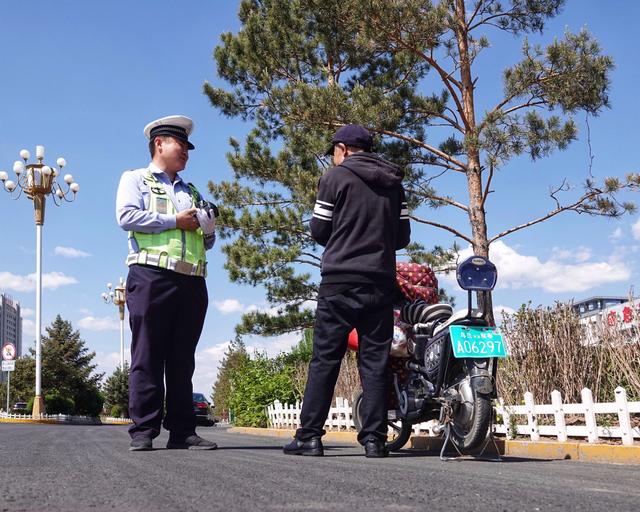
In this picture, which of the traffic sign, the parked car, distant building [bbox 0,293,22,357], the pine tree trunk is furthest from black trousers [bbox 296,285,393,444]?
distant building [bbox 0,293,22,357]

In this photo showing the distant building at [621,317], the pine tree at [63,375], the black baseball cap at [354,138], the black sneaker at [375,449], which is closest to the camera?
the black sneaker at [375,449]

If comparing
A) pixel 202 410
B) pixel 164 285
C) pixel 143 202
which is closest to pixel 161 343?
pixel 164 285

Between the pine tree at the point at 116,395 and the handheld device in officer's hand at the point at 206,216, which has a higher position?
the handheld device in officer's hand at the point at 206,216

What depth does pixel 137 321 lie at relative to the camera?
452 centimetres

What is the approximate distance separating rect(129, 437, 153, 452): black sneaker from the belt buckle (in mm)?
1012

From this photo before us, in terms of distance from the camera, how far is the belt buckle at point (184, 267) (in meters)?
4.57

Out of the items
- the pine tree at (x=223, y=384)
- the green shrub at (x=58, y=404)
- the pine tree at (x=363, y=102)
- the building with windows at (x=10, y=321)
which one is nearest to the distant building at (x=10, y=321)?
the building with windows at (x=10, y=321)

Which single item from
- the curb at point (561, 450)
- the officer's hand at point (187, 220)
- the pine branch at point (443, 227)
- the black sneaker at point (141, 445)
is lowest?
the curb at point (561, 450)

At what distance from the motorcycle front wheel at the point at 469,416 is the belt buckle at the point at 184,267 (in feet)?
5.73

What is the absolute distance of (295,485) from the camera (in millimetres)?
2607

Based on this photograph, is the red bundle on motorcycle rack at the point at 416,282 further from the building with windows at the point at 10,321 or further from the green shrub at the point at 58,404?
the building with windows at the point at 10,321

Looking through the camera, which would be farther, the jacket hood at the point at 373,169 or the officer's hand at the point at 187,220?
the officer's hand at the point at 187,220

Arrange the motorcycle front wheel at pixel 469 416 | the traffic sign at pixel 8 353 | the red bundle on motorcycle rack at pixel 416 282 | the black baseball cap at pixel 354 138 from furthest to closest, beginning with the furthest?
1. the traffic sign at pixel 8 353
2. the red bundle on motorcycle rack at pixel 416 282
3. the black baseball cap at pixel 354 138
4. the motorcycle front wheel at pixel 469 416

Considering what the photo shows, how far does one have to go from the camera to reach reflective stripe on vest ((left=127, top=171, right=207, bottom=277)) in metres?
4.54
